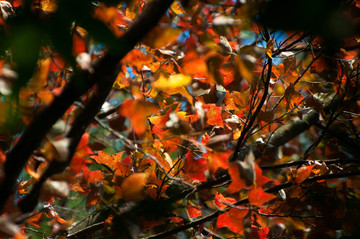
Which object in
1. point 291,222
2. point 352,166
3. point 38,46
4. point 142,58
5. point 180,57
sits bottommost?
point 291,222

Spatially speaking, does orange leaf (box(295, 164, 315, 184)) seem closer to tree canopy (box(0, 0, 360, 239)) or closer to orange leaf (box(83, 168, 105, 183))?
tree canopy (box(0, 0, 360, 239))

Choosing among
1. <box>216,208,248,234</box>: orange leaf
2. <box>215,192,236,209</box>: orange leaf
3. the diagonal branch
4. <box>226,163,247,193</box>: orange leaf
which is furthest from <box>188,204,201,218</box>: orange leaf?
the diagonal branch

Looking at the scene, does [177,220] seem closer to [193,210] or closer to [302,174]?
[193,210]

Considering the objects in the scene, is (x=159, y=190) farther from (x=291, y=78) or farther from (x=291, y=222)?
(x=291, y=78)

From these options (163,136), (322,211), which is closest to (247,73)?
(163,136)

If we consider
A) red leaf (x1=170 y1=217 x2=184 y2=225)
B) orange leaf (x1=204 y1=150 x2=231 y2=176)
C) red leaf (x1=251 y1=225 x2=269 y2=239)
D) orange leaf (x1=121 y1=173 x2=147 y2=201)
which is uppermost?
orange leaf (x1=204 y1=150 x2=231 y2=176)

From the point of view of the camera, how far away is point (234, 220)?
0.63 meters

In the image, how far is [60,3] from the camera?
0.35m

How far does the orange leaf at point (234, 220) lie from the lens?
2.06 feet

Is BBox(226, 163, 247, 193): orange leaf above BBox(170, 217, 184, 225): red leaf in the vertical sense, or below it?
above

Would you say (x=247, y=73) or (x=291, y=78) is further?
(x=291, y=78)

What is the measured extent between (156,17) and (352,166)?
3.24 feet

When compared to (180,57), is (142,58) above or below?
below

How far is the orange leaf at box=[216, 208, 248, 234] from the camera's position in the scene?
629 millimetres
